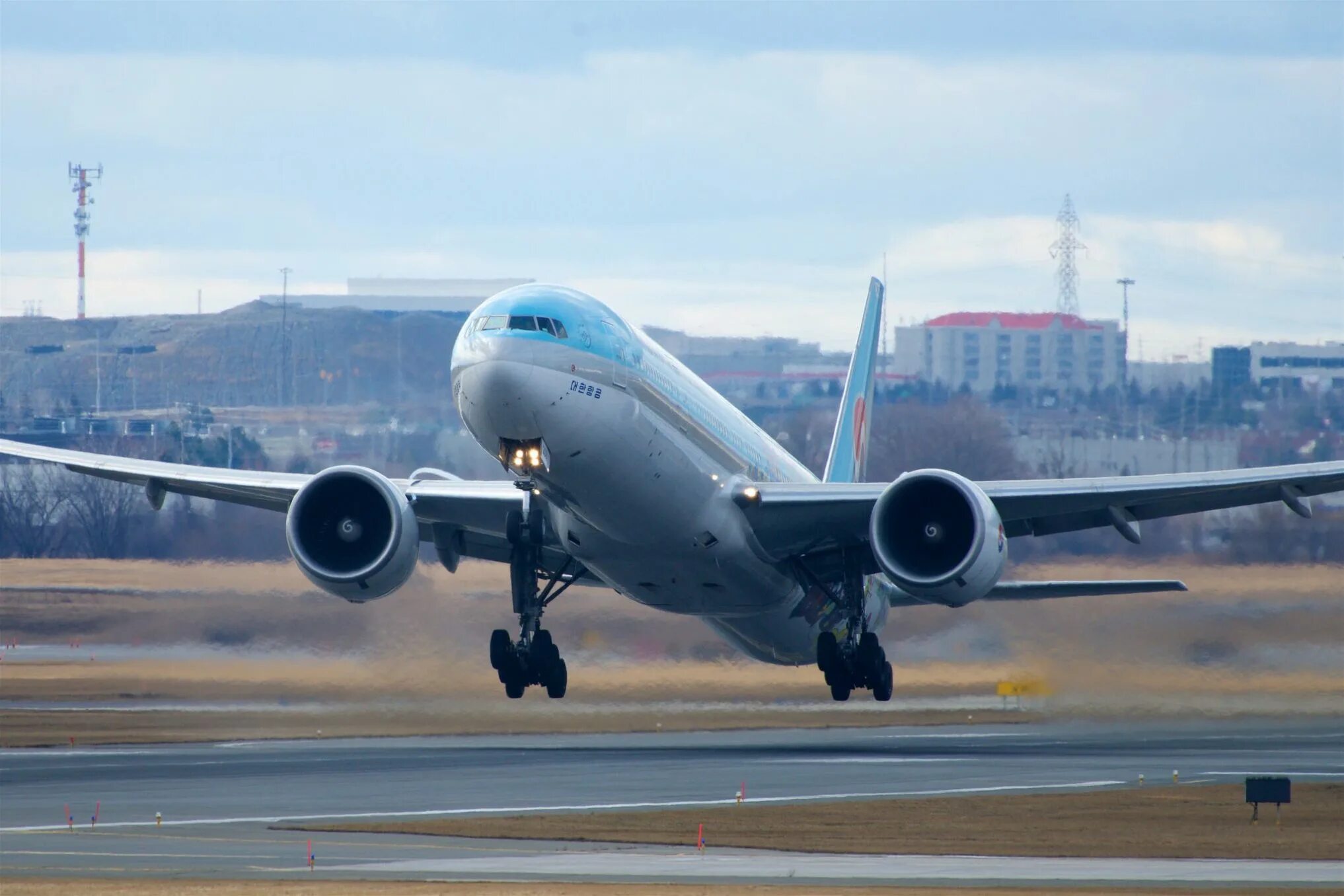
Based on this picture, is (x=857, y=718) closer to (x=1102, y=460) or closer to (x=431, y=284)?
(x=1102, y=460)

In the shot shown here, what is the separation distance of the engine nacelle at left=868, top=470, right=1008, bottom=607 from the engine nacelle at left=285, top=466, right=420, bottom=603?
7.38 m

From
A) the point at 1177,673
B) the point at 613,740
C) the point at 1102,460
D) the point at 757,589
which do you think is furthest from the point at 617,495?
the point at 1102,460

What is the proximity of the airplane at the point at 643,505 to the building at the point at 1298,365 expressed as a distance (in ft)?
172

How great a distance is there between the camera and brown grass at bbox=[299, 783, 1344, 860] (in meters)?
35.9

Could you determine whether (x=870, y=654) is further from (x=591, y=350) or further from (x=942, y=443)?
(x=942, y=443)

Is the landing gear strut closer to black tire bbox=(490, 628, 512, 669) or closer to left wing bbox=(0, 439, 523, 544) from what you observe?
black tire bbox=(490, 628, 512, 669)

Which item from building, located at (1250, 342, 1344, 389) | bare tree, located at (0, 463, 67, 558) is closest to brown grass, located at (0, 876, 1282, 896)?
bare tree, located at (0, 463, 67, 558)

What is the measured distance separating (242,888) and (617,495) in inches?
310

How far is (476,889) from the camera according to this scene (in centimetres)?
2977

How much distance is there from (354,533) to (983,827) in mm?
13327

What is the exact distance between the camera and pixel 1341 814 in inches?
1574

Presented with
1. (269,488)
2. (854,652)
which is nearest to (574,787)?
(854,652)

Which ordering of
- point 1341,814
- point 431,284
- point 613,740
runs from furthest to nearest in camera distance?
point 431,284
point 613,740
point 1341,814

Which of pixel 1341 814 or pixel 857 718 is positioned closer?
pixel 1341 814
